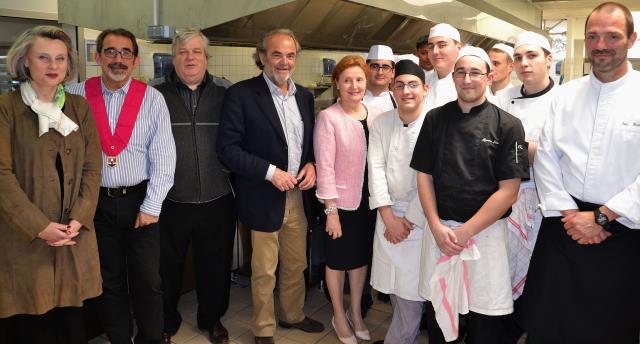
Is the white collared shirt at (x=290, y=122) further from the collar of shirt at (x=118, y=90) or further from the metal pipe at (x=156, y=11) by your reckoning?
the metal pipe at (x=156, y=11)

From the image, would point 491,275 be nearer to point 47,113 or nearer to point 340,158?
point 340,158

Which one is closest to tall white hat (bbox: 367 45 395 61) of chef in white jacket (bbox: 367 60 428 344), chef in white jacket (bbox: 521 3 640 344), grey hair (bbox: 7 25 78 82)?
chef in white jacket (bbox: 367 60 428 344)

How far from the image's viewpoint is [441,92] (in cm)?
225

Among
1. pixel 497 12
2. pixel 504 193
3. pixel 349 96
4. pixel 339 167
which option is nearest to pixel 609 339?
pixel 504 193

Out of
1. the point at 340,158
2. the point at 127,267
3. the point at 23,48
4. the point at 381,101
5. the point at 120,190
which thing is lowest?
the point at 127,267

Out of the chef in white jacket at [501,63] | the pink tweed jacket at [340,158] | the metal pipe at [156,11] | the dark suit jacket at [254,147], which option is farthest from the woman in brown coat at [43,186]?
the chef in white jacket at [501,63]

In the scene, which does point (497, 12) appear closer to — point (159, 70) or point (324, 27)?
point (324, 27)

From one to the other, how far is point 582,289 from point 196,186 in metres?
1.54

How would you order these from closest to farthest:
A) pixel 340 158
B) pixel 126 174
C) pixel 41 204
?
pixel 41 204, pixel 126 174, pixel 340 158

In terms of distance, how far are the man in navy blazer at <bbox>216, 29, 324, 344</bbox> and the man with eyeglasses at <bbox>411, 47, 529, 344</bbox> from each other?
586 millimetres

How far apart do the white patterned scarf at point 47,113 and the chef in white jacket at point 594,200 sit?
5.39 feet

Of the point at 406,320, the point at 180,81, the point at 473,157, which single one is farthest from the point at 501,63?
the point at 180,81

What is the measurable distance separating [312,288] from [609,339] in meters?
1.73

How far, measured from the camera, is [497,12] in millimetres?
4668
